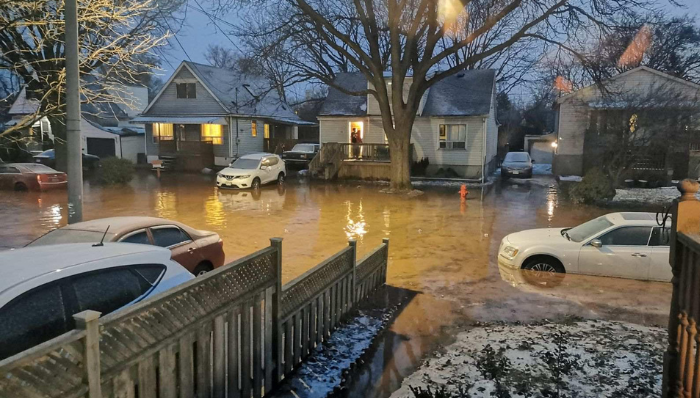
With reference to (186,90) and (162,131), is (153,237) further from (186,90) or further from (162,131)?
(162,131)

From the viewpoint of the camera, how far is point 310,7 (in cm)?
2269

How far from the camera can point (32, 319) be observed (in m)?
3.79

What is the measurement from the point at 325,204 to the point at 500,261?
10384 mm

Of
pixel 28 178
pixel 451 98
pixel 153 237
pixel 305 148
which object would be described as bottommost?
pixel 28 178

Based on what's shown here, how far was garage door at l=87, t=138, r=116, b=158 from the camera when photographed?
3922 cm

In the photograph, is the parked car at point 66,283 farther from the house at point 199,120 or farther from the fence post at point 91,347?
the house at point 199,120

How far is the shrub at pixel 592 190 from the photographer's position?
19.9m

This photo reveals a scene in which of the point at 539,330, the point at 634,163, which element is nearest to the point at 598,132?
the point at 634,163

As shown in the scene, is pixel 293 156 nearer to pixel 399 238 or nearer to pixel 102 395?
pixel 399 238

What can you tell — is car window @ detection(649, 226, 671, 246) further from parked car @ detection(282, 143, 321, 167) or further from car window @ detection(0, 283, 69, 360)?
parked car @ detection(282, 143, 321, 167)

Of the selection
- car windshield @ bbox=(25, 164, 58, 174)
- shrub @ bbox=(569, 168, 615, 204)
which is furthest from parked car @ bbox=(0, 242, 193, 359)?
car windshield @ bbox=(25, 164, 58, 174)

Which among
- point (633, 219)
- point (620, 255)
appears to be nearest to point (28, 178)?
point (620, 255)

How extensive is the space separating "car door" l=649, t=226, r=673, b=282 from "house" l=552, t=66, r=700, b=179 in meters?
13.5

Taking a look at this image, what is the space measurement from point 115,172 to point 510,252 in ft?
71.6
